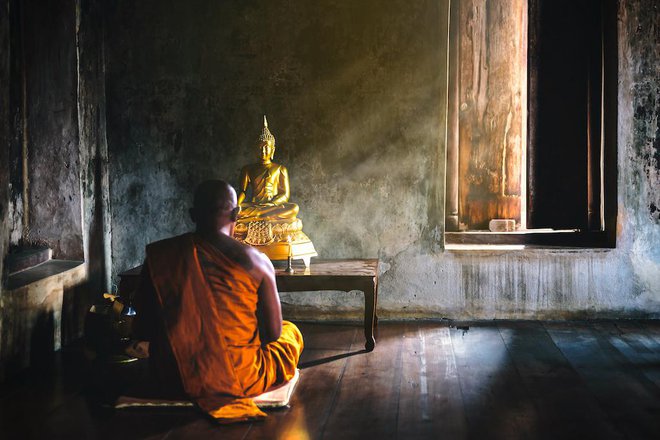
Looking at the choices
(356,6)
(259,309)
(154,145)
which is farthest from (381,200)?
(259,309)

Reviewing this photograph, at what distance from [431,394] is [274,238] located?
5.73ft

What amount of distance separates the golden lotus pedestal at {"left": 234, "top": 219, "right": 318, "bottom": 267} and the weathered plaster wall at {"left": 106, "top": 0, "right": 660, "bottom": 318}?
644 mm

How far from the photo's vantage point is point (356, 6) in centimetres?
548

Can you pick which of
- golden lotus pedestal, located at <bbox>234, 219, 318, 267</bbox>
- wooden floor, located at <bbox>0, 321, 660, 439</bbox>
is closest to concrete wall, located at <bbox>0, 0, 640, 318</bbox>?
wooden floor, located at <bbox>0, 321, 660, 439</bbox>

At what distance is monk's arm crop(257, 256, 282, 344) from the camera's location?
346 centimetres

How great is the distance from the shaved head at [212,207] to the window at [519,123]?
3.06 m

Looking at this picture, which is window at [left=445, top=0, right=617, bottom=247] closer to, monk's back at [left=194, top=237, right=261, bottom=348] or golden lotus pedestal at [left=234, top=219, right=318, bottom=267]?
golden lotus pedestal at [left=234, top=219, right=318, bottom=267]

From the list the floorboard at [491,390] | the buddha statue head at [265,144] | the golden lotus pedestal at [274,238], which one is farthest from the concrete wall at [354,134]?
the floorboard at [491,390]

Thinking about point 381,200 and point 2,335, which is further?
point 381,200

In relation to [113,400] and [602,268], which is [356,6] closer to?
[602,268]

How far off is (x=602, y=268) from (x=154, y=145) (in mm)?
3707

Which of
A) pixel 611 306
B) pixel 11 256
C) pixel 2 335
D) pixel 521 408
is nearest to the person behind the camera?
pixel 521 408

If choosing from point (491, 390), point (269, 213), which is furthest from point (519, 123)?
point (491, 390)

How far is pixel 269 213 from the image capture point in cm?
495
